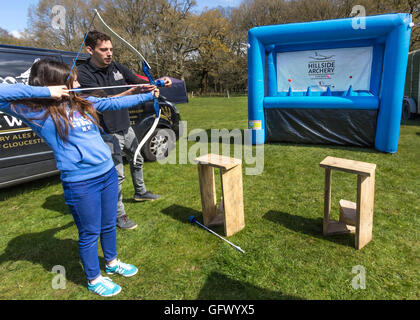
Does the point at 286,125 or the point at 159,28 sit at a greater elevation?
the point at 159,28

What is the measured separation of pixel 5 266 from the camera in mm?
2693

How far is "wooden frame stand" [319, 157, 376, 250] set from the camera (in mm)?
2518

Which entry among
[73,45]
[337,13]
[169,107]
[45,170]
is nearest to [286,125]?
[169,107]

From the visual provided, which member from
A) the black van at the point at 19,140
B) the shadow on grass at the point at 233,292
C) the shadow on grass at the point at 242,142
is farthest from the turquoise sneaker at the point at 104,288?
the shadow on grass at the point at 242,142

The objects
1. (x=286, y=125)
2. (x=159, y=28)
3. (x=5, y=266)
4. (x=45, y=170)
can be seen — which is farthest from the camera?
(x=159, y=28)

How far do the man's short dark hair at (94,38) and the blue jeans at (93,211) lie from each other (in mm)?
1472

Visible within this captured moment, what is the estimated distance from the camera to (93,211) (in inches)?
80.1

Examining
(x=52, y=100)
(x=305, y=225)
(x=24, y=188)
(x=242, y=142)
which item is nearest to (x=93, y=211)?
(x=52, y=100)

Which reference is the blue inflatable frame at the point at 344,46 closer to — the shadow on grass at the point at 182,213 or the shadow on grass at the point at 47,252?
the shadow on grass at the point at 182,213

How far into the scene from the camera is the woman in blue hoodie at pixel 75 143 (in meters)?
1.77

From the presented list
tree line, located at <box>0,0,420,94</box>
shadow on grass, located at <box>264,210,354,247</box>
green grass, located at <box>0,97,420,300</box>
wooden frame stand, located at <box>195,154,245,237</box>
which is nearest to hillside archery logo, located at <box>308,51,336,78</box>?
green grass, located at <box>0,97,420,300</box>

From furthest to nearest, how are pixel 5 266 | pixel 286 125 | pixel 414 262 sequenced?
pixel 286 125 < pixel 5 266 < pixel 414 262

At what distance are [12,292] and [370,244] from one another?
3.57 meters

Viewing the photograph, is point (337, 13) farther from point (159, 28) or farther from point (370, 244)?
point (370, 244)
